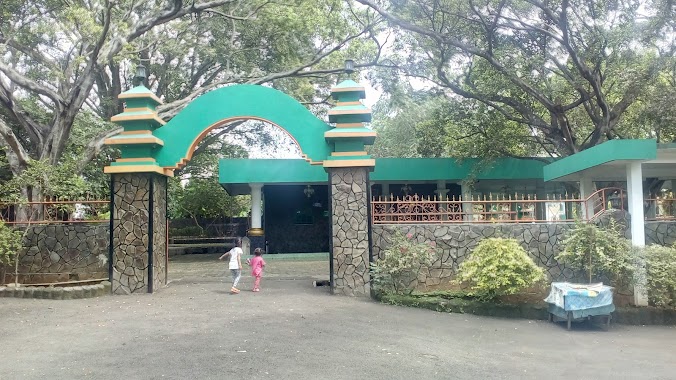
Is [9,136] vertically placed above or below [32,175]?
above

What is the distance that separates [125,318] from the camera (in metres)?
7.61

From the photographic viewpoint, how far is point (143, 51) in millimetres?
16984

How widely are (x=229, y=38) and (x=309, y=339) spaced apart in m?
13.2

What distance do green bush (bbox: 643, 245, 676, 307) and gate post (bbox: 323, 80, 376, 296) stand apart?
4.73 metres

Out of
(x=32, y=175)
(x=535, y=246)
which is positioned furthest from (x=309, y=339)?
(x=32, y=175)

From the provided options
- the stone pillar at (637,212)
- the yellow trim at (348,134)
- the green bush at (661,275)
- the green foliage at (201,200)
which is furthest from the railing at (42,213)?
the green foliage at (201,200)

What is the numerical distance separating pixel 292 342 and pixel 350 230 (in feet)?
11.9

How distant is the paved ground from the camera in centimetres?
543

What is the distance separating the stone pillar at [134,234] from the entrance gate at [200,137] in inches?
0.7

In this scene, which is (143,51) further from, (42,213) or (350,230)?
(350,230)

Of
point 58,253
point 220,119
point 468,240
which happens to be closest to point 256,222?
point 58,253

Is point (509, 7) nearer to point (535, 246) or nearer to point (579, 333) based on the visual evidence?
point (535, 246)

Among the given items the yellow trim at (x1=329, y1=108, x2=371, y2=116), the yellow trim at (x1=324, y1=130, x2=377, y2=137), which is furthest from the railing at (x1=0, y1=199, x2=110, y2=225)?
the yellow trim at (x1=329, y1=108, x2=371, y2=116)

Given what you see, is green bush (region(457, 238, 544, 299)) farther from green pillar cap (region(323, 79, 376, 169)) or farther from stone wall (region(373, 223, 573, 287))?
green pillar cap (region(323, 79, 376, 169))
